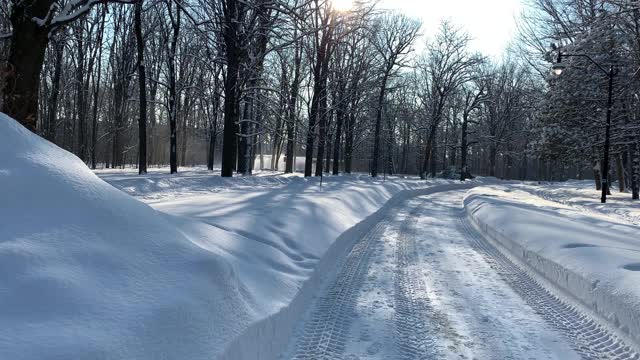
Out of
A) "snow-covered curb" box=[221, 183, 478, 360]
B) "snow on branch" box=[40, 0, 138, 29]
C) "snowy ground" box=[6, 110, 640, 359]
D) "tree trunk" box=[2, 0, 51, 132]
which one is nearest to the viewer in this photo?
"snowy ground" box=[6, 110, 640, 359]

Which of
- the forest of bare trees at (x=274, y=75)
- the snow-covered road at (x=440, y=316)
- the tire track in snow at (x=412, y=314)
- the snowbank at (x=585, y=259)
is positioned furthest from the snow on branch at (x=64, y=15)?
the snowbank at (x=585, y=259)

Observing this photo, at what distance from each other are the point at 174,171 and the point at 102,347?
25375 millimetres

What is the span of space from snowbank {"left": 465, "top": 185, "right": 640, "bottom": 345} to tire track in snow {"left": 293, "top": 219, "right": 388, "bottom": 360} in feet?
9.66

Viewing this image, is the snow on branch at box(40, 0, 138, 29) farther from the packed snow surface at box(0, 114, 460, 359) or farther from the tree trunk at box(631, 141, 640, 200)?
the tree trunk at box(631, 141, 640, 200)

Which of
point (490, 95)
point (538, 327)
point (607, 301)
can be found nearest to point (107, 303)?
point (538, 327)

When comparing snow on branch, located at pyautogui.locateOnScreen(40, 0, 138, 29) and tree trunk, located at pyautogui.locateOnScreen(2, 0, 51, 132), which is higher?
snow on branch, located at pyautogui.locateOnScreen(40, 0, 138, 29)

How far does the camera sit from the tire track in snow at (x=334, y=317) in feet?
14.5

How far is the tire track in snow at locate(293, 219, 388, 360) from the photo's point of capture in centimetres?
441

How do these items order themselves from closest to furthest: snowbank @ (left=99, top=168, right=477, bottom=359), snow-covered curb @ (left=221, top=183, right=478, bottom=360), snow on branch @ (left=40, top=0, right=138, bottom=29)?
snow-covered curb @ (left=221, top=183, right=478, bottom=360) < snowbank @ (left=99, top=168, right=477, bottom=359) < snow on branch @ (left=40, top=0, right=138, bottom=29)

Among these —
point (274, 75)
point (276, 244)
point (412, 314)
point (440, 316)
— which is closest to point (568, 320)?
point (440, 316)

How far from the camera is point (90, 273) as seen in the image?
10.9ft

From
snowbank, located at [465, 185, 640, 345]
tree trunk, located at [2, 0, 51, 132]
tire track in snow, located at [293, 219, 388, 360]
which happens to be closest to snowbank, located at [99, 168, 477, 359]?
tire track in snow, located at [293, 219, 388, 360]

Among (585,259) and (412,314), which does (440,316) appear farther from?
(585,259)

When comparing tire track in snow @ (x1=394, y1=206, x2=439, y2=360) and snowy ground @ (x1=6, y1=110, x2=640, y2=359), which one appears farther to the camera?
tire track in snow @ (x1=394, y1=206, x2=439, y2=360)
